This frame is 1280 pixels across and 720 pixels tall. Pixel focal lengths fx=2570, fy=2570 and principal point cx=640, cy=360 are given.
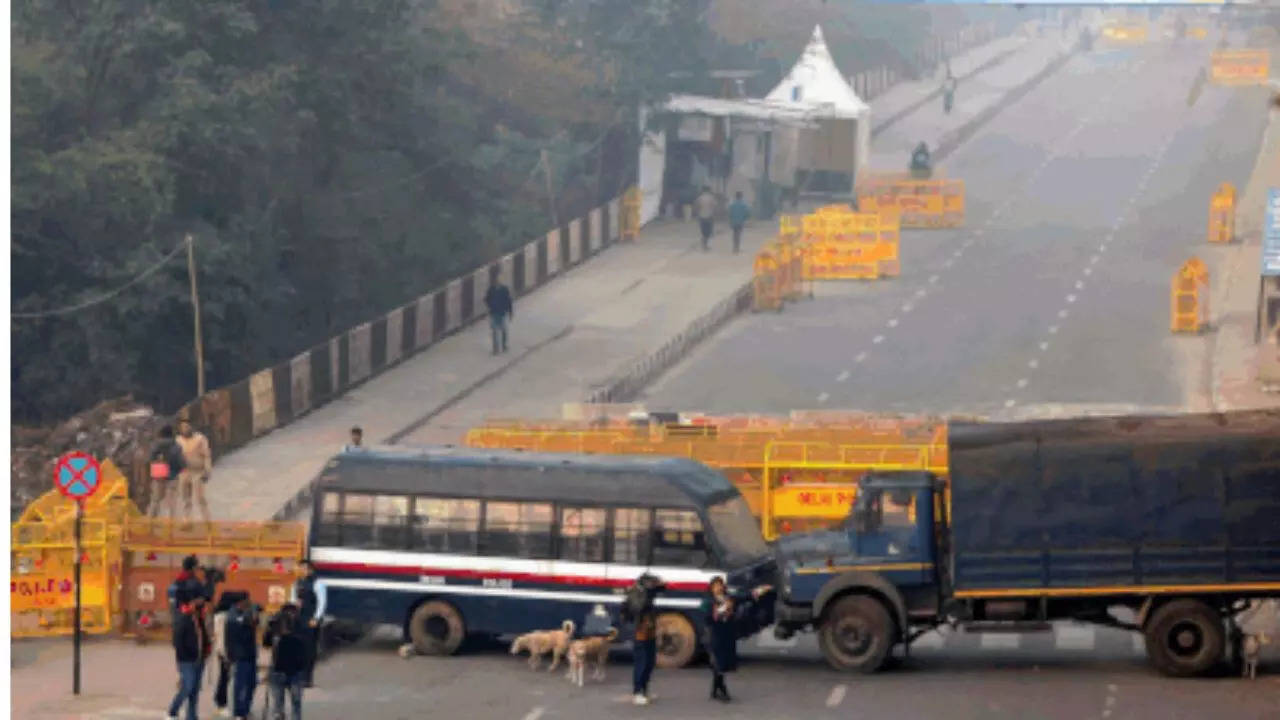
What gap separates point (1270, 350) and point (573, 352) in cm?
1492

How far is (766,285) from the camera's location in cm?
6122

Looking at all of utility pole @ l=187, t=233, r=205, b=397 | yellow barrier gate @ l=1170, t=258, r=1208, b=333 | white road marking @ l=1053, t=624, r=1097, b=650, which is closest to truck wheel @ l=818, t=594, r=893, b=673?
white road marking @ l=1053, t=624, r=1097, b=650

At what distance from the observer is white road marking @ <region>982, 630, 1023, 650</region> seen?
3198 centimetres

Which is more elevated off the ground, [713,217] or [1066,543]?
[713,217]

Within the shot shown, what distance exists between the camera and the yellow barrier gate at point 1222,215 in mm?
69625

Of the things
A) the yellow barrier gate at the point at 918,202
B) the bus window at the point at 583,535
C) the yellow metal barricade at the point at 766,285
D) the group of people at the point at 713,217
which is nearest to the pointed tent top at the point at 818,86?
the yellow barrier gate at the point at 918,202

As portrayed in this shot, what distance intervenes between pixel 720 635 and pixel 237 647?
529cm

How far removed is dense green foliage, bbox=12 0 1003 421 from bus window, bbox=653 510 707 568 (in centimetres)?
2791

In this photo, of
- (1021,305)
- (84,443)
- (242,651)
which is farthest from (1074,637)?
(1021,305)

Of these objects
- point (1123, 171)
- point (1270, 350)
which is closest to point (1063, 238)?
point (1123, 171)

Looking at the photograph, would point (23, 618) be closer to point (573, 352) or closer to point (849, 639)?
point (849, 639)

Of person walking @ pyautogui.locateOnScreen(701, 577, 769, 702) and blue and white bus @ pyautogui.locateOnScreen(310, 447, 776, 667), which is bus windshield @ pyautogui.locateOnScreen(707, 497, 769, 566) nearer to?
blue and white bus @ pyautogui.locateOnScreen(310, 447, 776, 667)

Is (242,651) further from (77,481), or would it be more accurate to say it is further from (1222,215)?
(1222,215)

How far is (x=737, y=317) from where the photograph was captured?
60.7m
